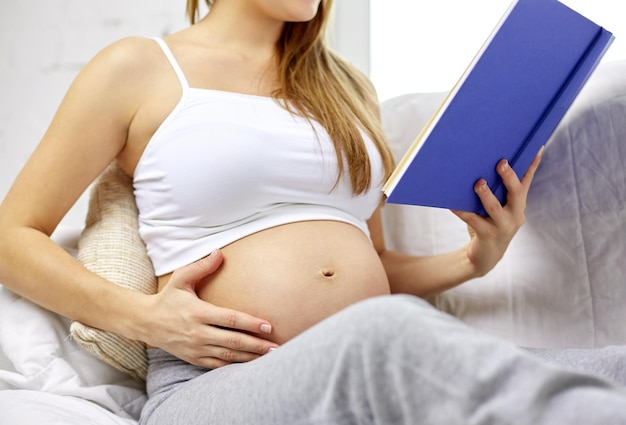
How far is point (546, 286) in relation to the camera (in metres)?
1.18

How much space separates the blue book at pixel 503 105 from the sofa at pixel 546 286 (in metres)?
0.16

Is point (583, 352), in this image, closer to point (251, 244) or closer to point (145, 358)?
point (251, 244)

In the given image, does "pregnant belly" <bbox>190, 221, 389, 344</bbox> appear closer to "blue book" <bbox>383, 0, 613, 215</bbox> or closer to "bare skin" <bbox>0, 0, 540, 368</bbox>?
"bare skin" <bbox>0, 0, 540, 368</bbox>

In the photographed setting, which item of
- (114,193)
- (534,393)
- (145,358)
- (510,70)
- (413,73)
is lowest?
(145,358)

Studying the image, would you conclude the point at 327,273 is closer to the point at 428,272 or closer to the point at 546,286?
the point at 428,272

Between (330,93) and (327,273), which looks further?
(330,93)

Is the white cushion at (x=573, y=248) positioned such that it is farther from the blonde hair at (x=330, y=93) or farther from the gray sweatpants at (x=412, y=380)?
the gray sweatpants at (x=412, y=380)

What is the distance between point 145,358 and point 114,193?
277 mm

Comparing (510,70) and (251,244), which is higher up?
(510,70)

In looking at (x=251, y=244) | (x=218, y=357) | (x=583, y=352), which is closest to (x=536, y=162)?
(x=583, y=352)

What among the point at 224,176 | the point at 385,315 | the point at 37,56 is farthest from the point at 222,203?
the point at 37,56

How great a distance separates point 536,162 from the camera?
3.47 feet

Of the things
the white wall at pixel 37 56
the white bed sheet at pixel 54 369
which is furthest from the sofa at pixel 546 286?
the white wall at pixel 37 56

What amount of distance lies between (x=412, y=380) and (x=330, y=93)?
767mm
